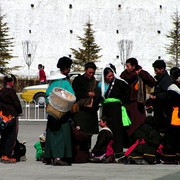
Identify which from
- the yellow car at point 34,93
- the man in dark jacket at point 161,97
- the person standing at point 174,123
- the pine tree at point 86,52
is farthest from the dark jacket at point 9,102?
the pine tree at point 86,52

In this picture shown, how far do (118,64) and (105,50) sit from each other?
1688 mm

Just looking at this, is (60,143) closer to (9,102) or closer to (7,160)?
(7,160)

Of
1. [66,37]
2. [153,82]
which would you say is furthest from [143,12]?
[153,82]

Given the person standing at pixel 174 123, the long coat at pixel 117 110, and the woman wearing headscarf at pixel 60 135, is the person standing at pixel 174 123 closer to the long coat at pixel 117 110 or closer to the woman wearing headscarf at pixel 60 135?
the long coat at pixel 117 110

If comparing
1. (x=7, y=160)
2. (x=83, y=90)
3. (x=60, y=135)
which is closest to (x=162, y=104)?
(x=83, y=90)

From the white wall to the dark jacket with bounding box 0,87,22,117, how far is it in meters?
54.3

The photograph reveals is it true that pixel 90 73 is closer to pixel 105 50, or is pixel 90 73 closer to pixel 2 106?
pixel 2 106

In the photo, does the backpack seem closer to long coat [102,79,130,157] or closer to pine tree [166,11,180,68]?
long coat [102,79,130,157]

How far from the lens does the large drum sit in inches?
438

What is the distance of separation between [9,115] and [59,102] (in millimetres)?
951

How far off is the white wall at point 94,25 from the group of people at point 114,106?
54114 millimetres

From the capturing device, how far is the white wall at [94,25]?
2613 inches

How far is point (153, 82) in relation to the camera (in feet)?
39.4

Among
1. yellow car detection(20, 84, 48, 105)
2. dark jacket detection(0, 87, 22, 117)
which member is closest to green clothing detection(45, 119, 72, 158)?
dark jacket detection(0, 87, 22, 117)
